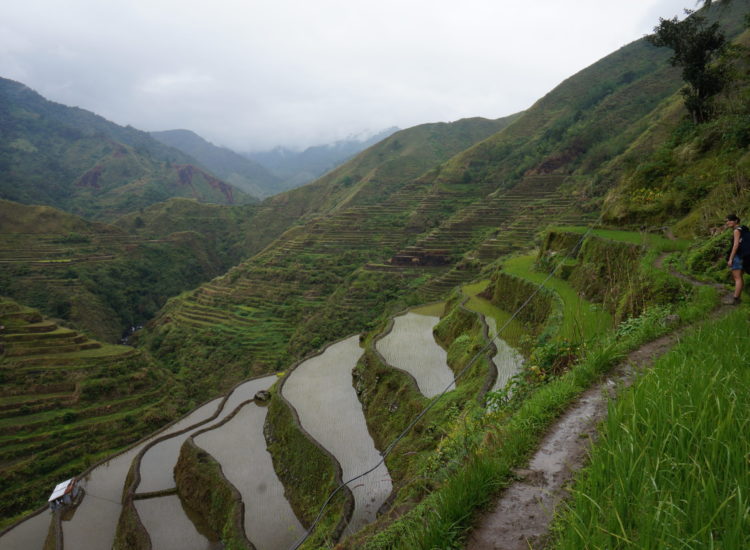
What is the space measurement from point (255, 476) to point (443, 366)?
8550 millimetres

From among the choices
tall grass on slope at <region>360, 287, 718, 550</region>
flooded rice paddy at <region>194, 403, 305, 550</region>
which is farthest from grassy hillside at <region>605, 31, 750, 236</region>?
flooded rice paddy at <region>194, 403, 305, 550</region>

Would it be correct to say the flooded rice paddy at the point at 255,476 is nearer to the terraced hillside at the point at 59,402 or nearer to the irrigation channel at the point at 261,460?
the irrigation channel at the point at 261,460

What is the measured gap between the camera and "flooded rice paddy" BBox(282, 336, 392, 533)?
10875 mm

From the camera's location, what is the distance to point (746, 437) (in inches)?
67.5

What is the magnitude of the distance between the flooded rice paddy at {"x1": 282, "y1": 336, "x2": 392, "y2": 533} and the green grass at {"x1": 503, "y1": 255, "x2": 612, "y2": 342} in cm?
653

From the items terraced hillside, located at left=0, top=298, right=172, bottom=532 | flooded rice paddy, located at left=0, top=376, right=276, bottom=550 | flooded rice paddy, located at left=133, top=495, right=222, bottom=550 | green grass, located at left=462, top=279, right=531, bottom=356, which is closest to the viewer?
flooded rice paddy, located at left=133, top=495, right=222, bottom=550

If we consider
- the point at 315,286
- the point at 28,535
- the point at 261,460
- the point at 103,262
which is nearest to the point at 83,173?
the point at 103,262

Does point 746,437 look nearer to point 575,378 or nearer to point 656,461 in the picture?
point 656,461

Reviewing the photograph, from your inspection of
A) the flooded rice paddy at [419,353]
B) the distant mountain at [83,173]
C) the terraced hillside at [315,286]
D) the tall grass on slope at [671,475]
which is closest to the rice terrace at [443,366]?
the tall grass on slope at [671,475]

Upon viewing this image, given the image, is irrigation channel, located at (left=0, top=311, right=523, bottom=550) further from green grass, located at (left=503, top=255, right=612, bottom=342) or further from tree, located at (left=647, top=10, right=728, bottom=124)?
tree, located at (left=647, top=10, right=728, bottom=124)

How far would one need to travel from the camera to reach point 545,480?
107 inches

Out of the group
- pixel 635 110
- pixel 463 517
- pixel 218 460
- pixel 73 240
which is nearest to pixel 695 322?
pixel 463 517

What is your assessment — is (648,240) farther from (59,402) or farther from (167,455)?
(59,402)

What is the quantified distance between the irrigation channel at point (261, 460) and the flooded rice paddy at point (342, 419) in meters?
0.04
